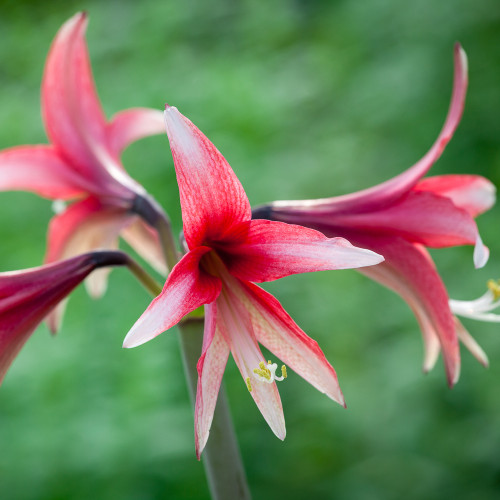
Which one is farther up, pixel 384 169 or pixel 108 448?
pixel 384 169

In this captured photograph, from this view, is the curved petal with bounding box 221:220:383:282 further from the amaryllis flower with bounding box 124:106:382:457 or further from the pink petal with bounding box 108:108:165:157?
the pink petal with bounding box 108:108:165:157

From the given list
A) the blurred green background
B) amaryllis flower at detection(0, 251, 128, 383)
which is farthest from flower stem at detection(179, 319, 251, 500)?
the blurred green background

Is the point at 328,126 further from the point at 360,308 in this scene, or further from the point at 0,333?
the point at 0,333

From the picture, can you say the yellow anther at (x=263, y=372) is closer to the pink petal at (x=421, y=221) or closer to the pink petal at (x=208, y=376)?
the pink petal at (x=208, y=376)

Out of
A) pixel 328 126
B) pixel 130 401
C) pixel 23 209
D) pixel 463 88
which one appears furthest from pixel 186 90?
pixel 463 88

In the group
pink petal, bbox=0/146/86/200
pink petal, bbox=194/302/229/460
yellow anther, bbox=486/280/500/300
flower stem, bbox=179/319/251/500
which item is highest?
pink petal, bbox=0/146/86/200

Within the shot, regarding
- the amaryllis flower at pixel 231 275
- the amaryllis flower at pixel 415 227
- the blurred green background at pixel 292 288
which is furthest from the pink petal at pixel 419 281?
the blurred green background at pixel 292 288

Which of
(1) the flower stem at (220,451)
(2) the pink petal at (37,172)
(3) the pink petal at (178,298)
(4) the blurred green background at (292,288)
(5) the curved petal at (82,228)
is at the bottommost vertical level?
(4) the blurred green background at (292,288)
